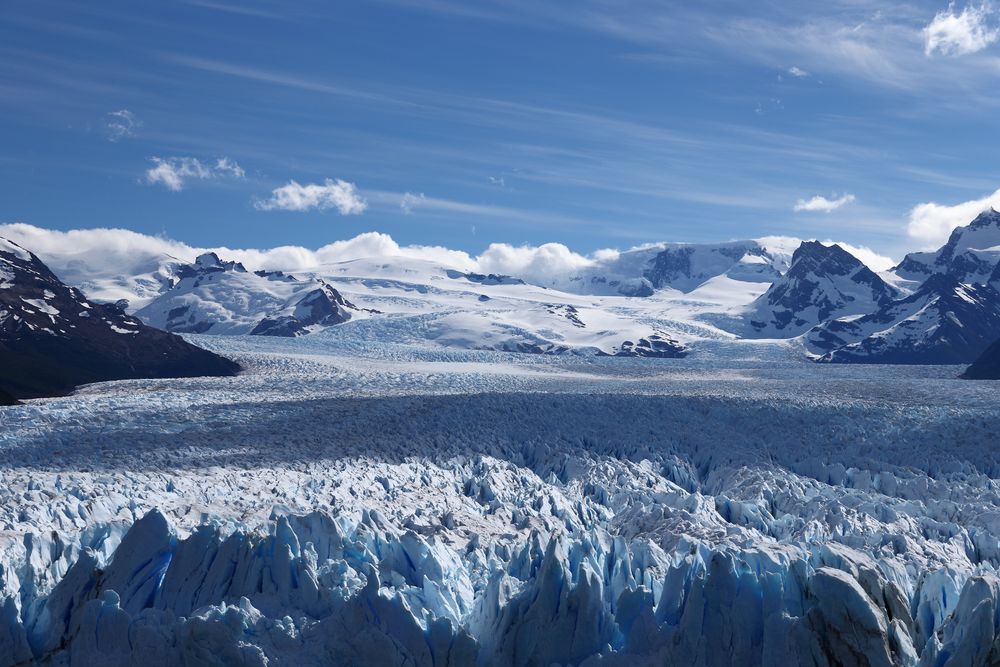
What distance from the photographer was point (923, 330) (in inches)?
5709

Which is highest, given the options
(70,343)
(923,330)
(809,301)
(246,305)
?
(809,301)

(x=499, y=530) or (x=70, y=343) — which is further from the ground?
(x=70, y=343)

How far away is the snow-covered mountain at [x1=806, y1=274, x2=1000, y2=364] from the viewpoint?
13888 cm

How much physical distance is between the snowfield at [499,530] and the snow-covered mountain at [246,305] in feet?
384

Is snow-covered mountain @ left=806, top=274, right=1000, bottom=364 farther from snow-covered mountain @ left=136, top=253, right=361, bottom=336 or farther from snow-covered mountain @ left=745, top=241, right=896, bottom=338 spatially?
snow-covered mountain @ left=136, top=253, right=361, bottom=336

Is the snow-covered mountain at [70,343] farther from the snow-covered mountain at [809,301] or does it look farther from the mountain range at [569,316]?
the snow-covered mountain at [809,301]

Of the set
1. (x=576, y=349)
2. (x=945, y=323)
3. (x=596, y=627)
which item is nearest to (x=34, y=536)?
(x=596, y=627)

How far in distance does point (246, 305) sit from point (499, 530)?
523 feet

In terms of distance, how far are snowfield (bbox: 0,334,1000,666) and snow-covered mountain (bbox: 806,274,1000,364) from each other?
4101 inches

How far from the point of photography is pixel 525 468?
29281 millimetres

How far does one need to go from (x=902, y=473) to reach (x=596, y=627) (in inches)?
632

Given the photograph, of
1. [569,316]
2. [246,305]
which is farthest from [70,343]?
[246,305]

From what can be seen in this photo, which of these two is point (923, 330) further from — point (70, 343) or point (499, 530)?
point (499, 530)

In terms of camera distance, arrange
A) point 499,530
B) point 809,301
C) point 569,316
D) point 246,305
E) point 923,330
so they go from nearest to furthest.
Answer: point 499,530, point 923,330, point 569,316, point 246,305, point 809,301
